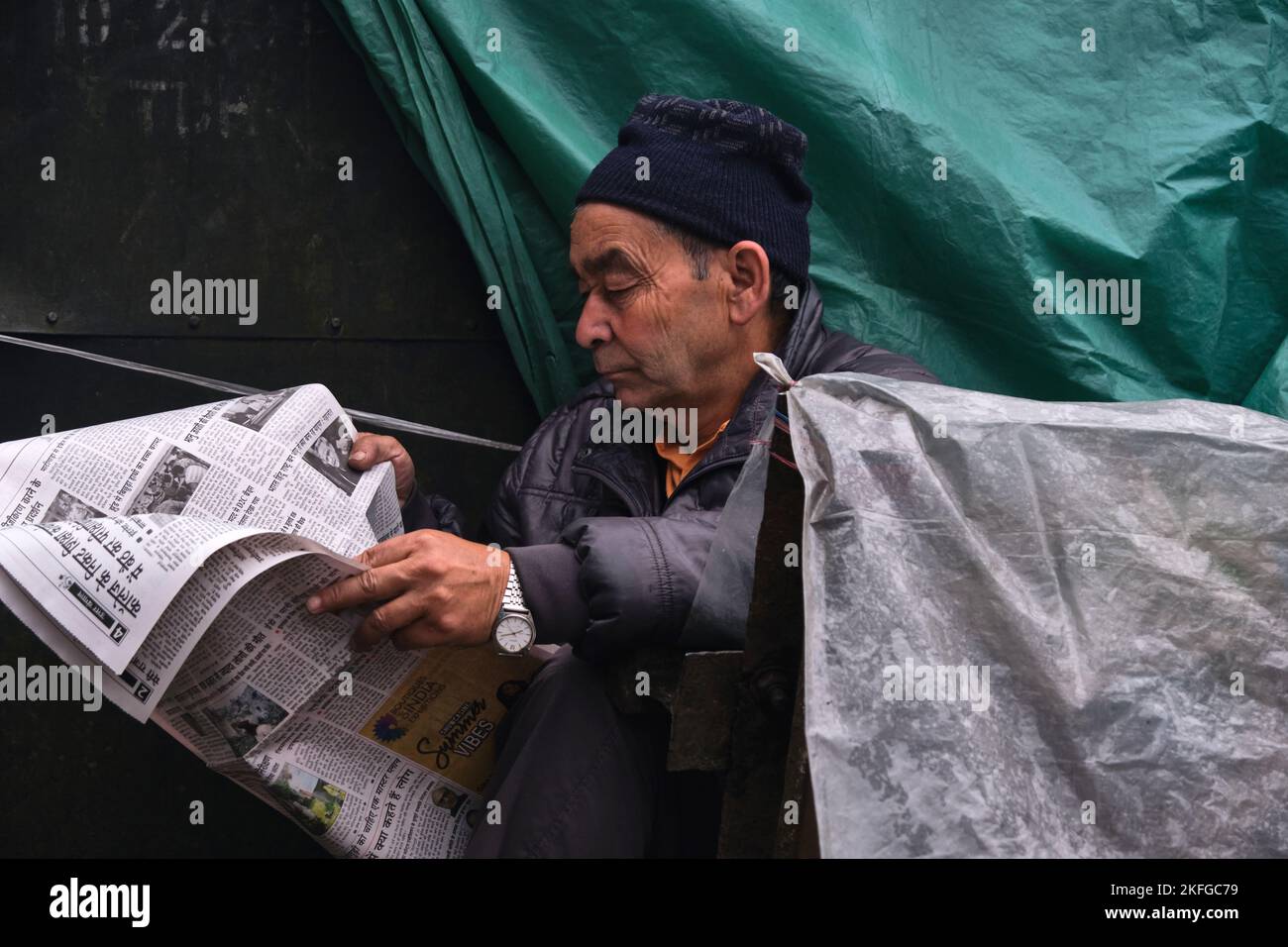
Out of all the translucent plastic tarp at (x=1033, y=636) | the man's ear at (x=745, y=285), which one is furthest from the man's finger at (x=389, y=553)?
the man's ear at (x=745, y=285)

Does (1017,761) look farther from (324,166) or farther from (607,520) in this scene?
(324,166)

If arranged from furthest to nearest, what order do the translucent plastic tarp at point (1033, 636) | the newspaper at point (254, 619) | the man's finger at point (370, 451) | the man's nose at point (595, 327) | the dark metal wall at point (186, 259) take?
the dark metal wall at point (186, 259), the man's nose at point (595, 327), the man's finger at point (370, 451), the newspaper at point (254, 619), the translucent plastic tarp at point (1033, 636)

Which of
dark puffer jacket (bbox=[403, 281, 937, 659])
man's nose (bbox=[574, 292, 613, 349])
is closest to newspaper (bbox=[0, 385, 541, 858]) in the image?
dark puffer jacket (bbox=[403, 281, 937, 659])

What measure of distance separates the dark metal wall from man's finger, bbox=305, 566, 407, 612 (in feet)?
2.29

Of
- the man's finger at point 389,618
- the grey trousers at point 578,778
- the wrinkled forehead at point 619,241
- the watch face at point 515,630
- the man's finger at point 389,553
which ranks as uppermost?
the wrinkled forehead at point 619,241

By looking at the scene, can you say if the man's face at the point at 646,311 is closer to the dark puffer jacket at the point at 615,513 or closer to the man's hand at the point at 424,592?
the dark puffer jacket at the point at 615,513

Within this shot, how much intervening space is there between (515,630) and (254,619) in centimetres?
25

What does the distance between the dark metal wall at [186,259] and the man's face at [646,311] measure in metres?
0.33

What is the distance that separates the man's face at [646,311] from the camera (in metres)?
1.58

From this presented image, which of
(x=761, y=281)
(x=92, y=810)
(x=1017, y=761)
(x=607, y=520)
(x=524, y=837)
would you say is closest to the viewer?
(x=1017, y=761)

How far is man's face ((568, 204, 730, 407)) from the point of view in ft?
5.20

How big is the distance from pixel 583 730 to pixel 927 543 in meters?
0.41

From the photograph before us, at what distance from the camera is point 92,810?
1.84m

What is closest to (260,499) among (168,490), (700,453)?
(168,490)
